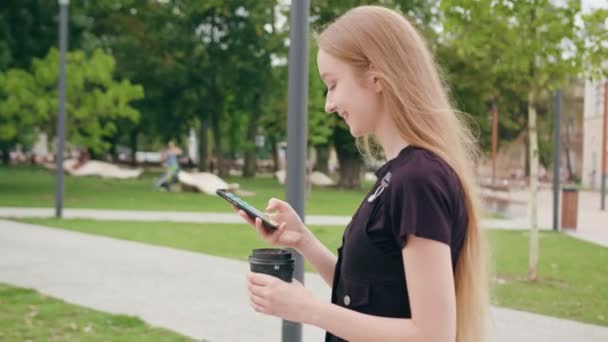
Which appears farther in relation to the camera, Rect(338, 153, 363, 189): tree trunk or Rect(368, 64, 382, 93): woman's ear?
Rect(338, 153, 363, 189): tree trunk

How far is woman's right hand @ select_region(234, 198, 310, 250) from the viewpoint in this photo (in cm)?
236

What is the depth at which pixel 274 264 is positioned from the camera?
73.2 inches

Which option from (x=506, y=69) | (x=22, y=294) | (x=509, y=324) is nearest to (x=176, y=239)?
(x=22, y=294)

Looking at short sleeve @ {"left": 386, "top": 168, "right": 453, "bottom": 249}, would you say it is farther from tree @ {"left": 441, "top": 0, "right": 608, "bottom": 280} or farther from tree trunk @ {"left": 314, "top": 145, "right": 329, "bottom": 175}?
tree trunk @ {"left": 314, "top": 145, "right": 329, "bottom": 175}

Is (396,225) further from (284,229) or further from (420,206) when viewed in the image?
(284,229)

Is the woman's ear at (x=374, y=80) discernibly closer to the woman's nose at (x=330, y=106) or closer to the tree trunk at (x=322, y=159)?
the woman's nose at (x=330, y=106)

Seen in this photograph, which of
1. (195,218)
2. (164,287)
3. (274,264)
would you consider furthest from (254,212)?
(195,218)

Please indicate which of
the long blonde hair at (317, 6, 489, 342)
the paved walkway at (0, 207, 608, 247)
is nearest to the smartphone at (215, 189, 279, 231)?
the long blonde hair at (317, 6, 489, 342)

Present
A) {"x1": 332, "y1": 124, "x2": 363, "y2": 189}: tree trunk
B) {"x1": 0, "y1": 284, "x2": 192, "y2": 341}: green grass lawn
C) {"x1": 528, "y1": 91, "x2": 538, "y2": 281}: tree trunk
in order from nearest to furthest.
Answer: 1. {"x1": 0, "y1": 284, "x2": 192, "y2": 341}: green grass lawn
2. {"x1": 528, "y1": 91, "x2": 538, "y2": 281}: tree trunk
3. {"x1": 332, "y1": 124, "x2": 363, "y2": 189}: tree trunk

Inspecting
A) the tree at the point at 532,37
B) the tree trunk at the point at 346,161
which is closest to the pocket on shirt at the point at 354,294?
the tree at the point at 532,37

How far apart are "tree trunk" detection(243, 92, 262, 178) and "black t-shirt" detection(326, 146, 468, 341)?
140 feet

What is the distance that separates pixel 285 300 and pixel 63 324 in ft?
16.5

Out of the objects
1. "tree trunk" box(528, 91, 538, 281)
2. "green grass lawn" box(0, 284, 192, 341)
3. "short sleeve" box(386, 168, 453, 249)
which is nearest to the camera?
"short sleeve" box(386, 168, 453, 249)

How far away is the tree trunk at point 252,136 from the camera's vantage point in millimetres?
46219
